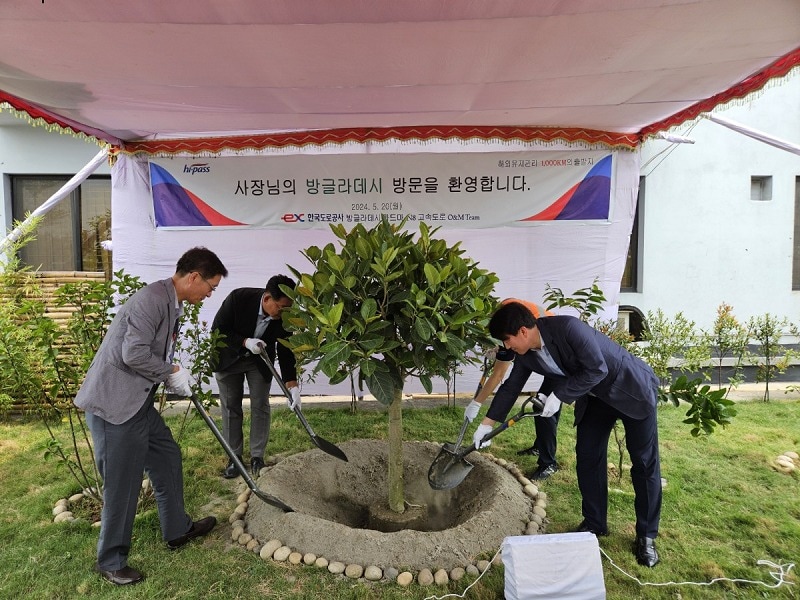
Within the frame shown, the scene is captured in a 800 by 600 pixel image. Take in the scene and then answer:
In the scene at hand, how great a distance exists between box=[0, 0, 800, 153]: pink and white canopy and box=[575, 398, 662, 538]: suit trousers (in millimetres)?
1905

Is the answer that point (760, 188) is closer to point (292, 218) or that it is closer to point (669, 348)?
point (669, 348)

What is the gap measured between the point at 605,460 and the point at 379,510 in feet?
4.52

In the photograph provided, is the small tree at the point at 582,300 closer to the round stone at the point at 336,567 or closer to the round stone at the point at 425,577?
the round stone at the point at 425,577

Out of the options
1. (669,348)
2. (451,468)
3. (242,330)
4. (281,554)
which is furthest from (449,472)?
(669,348)

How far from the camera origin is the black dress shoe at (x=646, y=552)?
97.9 inches

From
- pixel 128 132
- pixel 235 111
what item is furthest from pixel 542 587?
pixel 128 132

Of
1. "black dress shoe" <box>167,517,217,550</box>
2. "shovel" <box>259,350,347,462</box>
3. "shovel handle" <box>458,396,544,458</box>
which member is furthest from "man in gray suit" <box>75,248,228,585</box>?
"shovel handle" <box>458,396,544,458</box>

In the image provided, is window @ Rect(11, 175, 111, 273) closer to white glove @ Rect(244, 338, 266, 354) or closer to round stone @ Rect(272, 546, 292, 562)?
white glove @ Rect(244, 338, 266, 354)

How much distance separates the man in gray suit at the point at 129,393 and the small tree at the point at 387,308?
0.54 meters

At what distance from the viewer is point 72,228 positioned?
234 inches

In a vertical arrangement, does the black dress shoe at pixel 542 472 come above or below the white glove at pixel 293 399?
below

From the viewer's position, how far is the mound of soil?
2.46m

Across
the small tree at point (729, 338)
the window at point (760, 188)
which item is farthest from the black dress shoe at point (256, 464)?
the window at point (760, 188)

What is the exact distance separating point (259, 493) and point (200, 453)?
4.64 ft
